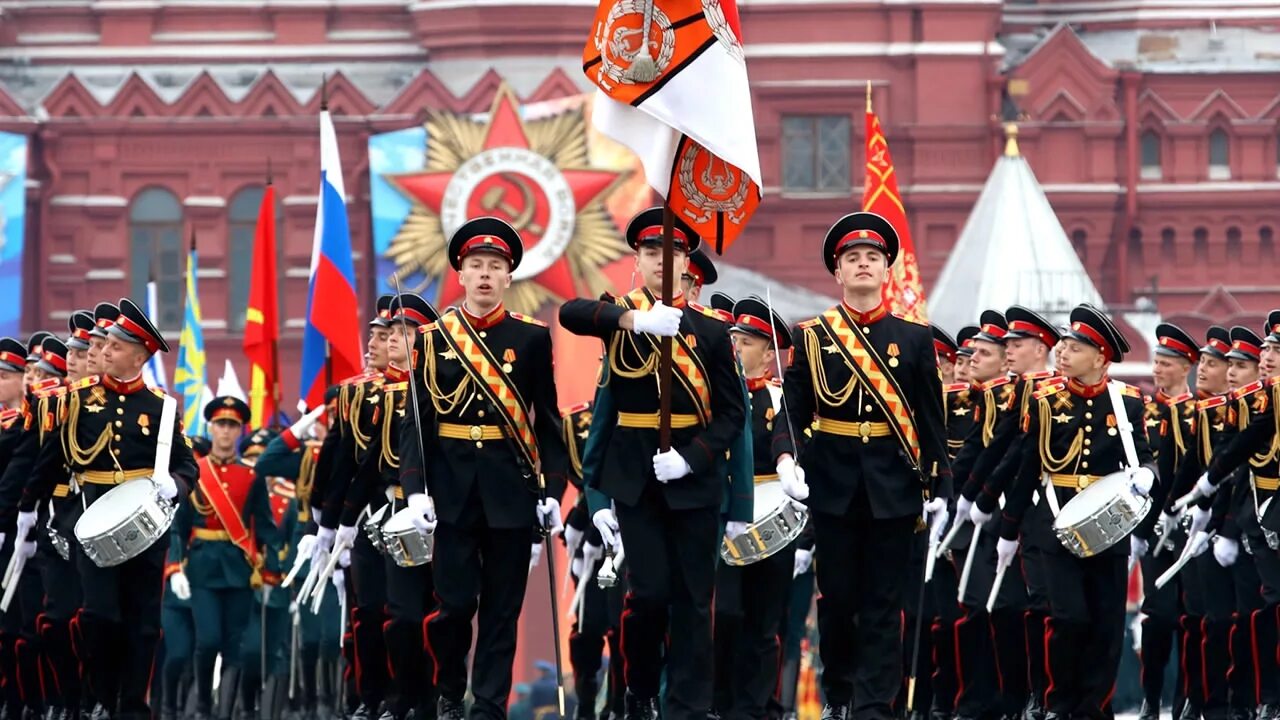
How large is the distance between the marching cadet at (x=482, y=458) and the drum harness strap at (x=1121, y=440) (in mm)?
2429

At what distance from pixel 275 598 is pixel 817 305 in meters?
16.6

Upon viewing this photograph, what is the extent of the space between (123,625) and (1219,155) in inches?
A: 998

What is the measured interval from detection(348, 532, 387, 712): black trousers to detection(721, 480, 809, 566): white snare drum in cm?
199

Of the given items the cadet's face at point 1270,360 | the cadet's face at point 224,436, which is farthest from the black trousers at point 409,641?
the cadet's face at point 224,436

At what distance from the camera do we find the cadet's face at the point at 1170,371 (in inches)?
620

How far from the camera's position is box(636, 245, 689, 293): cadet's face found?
11727 mm

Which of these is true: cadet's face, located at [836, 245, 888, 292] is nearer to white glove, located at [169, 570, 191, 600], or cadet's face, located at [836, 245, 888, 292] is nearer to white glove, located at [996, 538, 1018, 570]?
white glove, located at [996, 538, 1018, 570]

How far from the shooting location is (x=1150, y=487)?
12.7 meters

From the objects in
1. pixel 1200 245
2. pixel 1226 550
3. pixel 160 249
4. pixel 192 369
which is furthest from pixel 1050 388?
pixel 160 249

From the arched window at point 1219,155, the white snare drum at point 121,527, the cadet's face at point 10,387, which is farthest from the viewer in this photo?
the arched window at point 1219,155

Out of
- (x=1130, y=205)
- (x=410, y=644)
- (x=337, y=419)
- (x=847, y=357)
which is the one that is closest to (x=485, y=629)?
(x=410, y=644)

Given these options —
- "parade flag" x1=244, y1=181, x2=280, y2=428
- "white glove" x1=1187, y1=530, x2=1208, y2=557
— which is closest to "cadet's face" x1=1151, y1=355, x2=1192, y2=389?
"white glove" x1=1187, y1=530, x2=1208, y2=557

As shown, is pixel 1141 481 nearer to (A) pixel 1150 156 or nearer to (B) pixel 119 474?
(B) pixel 119 474

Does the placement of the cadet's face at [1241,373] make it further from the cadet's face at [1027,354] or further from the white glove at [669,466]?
the white glove at [669,466]
